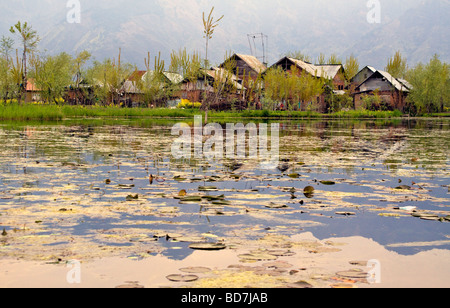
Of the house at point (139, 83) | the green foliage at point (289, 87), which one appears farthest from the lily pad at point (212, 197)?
the house at point (139, 83)

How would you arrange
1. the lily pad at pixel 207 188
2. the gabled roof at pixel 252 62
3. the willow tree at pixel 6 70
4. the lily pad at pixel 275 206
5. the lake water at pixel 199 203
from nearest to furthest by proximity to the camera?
the lake water at pixel 199 203
the lily pad at pixel 275 206
the lily pad at pixel 207 188
the willow tree at pixel 6 70
the gabled roof at pixel 252 62

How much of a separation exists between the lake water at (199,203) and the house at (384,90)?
215 feet

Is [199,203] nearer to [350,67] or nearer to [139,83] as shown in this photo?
[139,83]

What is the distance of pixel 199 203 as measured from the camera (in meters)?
6.60

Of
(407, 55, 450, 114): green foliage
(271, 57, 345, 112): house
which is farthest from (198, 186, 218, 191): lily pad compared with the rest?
(407, 55, 450, 114): green foliage

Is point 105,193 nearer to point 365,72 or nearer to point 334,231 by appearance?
point 334,231

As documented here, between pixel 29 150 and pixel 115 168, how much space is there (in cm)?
430

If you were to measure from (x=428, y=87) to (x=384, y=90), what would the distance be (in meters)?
8.03

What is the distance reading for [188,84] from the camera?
6700cm

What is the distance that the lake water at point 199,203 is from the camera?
4.80 meters

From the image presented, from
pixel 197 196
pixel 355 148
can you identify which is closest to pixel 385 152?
pixel 355 148

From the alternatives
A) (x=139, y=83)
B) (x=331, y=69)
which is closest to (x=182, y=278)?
(x=139, y=83)

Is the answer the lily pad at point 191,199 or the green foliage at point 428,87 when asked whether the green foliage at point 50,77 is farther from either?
the green foliage at point 428,87

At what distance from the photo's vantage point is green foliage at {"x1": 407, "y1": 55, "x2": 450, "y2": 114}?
229 ft
